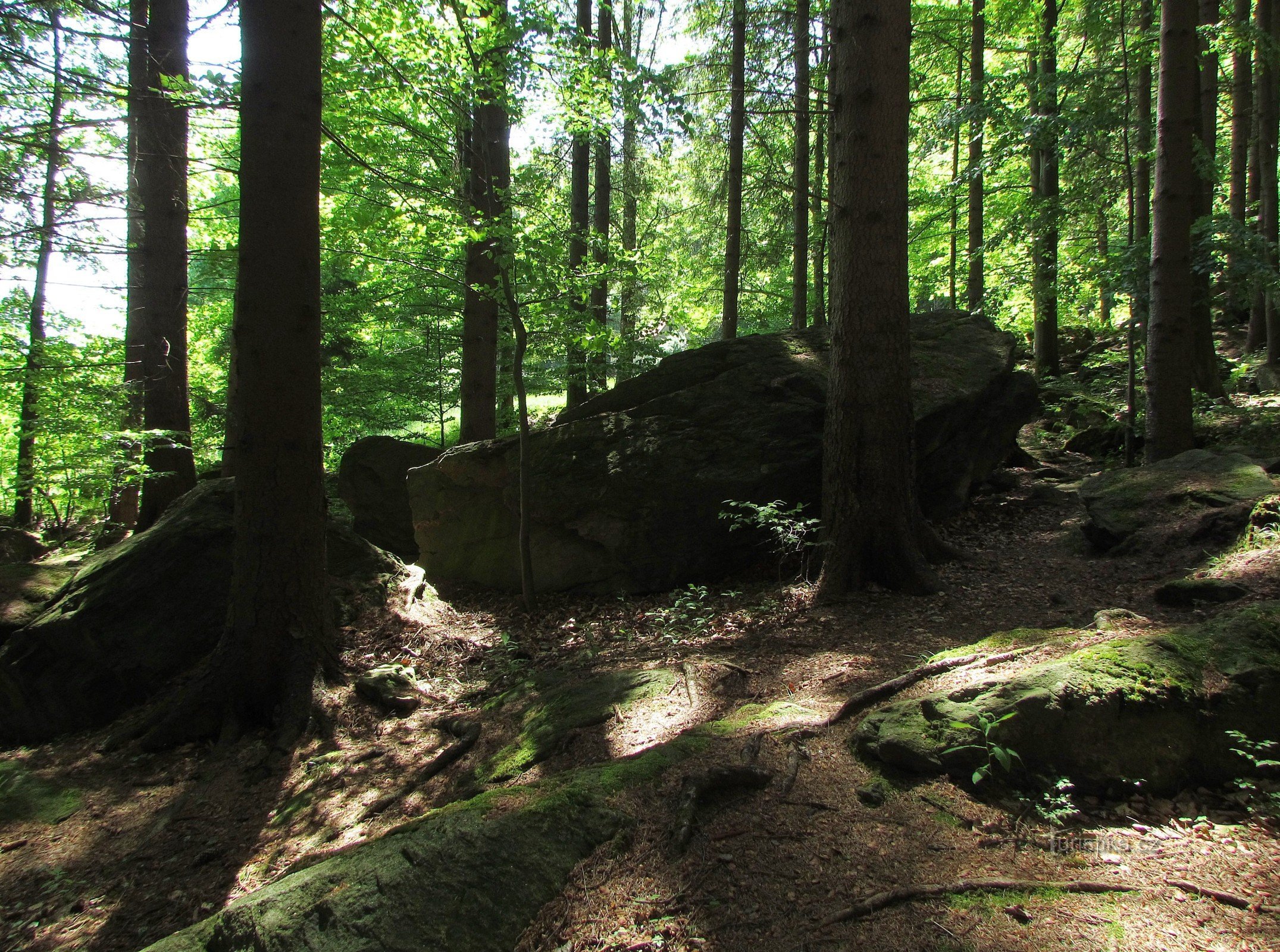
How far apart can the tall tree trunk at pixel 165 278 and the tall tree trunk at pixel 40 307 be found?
3.25 ft

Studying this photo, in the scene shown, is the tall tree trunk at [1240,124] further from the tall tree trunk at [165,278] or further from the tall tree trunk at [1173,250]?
the tall tree trunk at [165,278]

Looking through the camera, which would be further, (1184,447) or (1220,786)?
(1184,447)

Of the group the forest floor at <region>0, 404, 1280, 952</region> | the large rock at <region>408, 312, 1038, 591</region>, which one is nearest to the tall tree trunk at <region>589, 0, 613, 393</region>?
the large rock at <region>408, 312, 1038, 591</region>

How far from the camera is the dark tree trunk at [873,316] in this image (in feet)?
21.4

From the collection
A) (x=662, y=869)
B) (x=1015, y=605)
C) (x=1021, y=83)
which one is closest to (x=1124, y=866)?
(x=662, y=869)

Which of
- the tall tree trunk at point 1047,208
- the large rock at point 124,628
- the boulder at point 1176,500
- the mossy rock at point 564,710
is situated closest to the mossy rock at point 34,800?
the large rock at point 124,628

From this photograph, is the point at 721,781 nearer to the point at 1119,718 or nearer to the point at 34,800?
the point at 1119,718

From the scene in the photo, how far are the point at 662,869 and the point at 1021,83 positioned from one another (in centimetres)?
1414

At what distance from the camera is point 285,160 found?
5.49 meters

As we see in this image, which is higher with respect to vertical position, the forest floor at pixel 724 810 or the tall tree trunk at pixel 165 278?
the tall tree trunk at pixel 165 278

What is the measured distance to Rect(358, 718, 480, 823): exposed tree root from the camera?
4.41m

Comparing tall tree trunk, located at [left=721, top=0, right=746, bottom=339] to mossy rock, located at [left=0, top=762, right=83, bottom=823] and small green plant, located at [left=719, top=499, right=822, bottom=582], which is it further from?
mossy rock, located at [left=0, top=762, right=83, bottom=823]

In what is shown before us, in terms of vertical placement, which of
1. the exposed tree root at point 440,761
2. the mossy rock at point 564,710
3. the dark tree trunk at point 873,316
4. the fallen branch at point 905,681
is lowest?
the exposed tree root at point 440,761

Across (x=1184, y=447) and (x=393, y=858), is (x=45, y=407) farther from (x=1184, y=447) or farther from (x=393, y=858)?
(x=1184, y=447)
